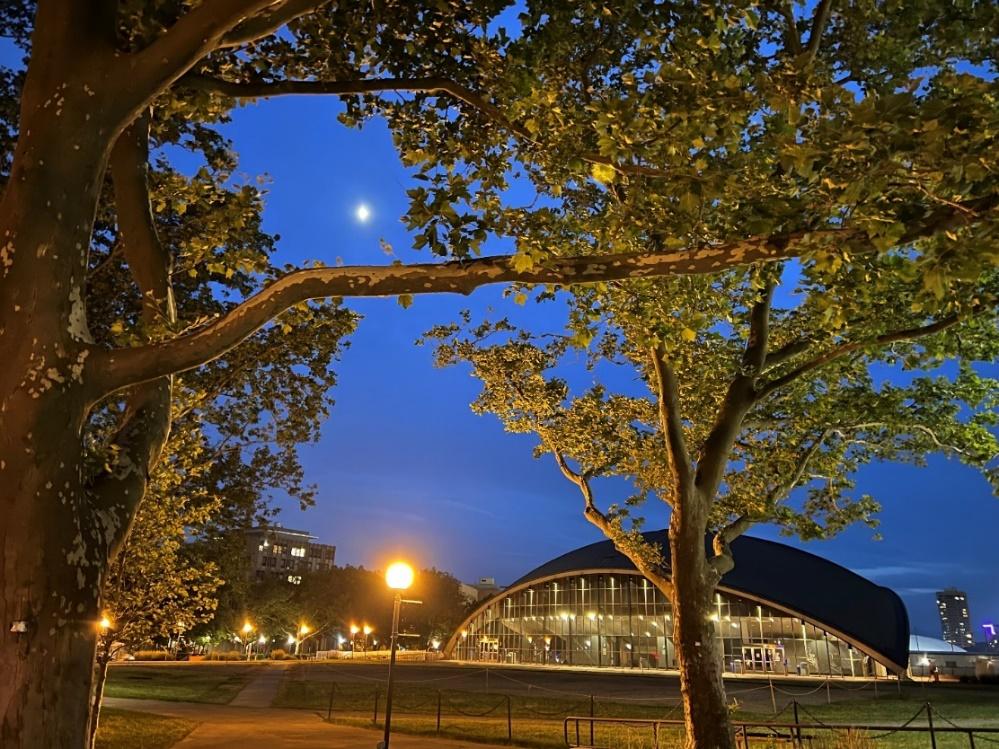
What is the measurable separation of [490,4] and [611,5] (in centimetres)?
131

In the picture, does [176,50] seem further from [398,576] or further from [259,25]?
[398,576]

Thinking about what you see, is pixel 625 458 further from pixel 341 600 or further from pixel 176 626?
pixel 341 600

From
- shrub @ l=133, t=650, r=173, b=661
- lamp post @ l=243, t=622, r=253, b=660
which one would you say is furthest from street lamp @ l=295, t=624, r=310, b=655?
shrub @ l=133, t=650, r=173, b=661

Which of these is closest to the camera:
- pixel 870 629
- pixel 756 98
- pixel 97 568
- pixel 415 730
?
pixel 97 568

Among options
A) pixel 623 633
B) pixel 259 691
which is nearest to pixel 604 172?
pixel 259 691

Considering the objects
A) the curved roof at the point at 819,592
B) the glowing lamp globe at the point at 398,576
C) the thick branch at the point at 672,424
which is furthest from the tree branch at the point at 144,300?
the curved roof at the point at 819,592

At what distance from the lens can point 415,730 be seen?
17578 millimetres

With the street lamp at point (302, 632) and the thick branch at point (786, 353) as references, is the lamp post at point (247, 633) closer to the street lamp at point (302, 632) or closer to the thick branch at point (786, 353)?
the street lamp at point (302, 632)

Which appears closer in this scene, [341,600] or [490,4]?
[490,4]

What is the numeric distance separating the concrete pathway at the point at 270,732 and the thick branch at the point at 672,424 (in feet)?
26.6

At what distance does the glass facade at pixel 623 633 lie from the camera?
43781mm

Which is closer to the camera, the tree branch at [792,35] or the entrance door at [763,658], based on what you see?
the tree branch at [792,35]

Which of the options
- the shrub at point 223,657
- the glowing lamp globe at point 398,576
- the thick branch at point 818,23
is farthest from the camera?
the shrub at point 223,657

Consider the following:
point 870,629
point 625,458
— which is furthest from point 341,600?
point 625,458
